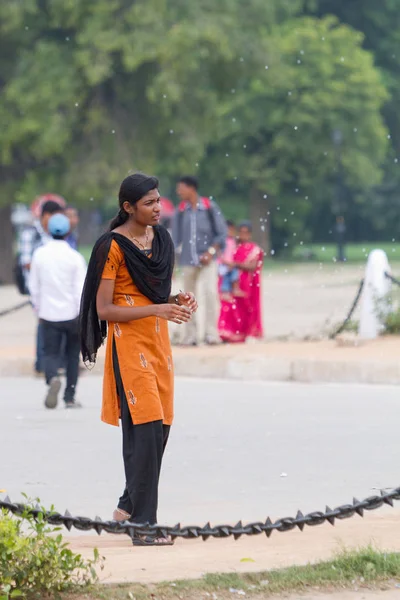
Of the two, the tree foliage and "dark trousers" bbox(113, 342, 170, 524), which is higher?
the tree foliage

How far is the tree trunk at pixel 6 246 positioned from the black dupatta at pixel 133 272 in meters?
32.5

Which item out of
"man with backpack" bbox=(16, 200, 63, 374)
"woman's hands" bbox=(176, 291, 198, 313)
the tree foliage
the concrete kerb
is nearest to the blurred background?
the tree foliage

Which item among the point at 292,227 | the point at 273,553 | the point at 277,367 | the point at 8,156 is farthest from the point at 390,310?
the point at 292,227

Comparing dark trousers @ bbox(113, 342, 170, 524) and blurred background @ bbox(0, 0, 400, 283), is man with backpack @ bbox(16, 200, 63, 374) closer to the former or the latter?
dark trousers @ bbox(113, 342, 170, 524)

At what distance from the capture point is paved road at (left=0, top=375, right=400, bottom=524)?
8422 millimetres

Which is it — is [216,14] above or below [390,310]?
above

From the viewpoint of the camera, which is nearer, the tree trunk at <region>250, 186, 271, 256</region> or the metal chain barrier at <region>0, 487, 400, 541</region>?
the metal chain barrier at <region>0, 487, 400, 541</region>

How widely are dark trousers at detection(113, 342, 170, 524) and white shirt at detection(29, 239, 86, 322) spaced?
601cm

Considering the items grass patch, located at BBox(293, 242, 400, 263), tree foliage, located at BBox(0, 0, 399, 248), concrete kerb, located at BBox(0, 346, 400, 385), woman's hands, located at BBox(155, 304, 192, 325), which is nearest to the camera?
woman's hands, located at BBox(155, 304, 192, 325)

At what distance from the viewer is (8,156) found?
38062 millimetres

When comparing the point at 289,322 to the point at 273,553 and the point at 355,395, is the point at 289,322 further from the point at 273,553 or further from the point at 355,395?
the point at 273,553

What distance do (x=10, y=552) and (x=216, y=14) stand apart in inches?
1412

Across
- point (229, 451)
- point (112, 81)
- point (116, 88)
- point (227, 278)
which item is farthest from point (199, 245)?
point (112, 81)

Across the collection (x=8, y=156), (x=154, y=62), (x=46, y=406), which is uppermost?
(x=154, y=62)
